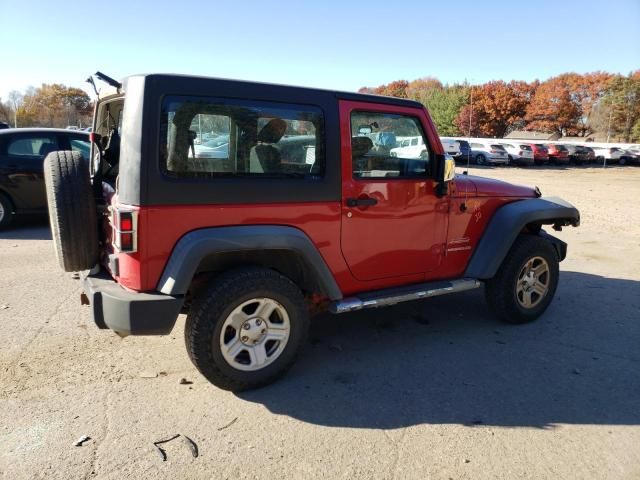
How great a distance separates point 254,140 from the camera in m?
3.26

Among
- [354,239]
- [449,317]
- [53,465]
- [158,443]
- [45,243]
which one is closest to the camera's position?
[53,465]

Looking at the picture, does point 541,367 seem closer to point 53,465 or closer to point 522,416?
point 522,416

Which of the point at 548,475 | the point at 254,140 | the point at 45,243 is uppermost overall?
the point at 254,140

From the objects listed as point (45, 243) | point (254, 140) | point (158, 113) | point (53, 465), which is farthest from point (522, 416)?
point (45, 243)

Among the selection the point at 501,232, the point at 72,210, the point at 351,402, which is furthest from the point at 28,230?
the point at 501,232

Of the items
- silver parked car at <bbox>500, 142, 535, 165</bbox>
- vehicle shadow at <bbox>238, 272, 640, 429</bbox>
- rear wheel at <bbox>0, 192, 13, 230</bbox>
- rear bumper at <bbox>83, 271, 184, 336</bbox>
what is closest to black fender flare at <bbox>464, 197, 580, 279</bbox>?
vehicle shadow at <bbox>238, 272, 640, 429</bbox>

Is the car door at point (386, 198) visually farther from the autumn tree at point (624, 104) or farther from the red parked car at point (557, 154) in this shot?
the autumn tree at point (624, 104)

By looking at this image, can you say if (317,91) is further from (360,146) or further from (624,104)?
(624,104)

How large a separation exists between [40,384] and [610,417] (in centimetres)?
379

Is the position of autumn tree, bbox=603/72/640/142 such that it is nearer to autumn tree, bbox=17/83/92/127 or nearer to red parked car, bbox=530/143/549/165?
red parked car, bbox=530/143/549/165

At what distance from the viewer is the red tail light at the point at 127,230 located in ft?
9.45

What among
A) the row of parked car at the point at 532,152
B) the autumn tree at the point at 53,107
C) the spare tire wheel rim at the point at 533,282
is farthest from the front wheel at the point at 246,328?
the autumn tree at the point at 53,107

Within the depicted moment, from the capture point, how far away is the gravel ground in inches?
105

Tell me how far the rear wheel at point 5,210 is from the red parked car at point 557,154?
36592 millimetres
